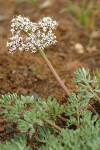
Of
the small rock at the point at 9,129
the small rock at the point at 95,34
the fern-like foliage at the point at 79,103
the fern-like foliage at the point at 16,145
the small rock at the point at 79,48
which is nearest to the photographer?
the fern-like foliage at the point at 16,145

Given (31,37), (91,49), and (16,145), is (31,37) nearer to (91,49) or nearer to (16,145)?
(16,145)

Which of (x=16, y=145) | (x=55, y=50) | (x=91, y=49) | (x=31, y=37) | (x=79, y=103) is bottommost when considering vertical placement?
(x=16, y=145)

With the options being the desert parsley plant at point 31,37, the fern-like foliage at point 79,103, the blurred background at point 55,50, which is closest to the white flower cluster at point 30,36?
the desert parsley plant at point 31,37

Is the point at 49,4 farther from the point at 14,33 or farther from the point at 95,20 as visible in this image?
the point at 14,33

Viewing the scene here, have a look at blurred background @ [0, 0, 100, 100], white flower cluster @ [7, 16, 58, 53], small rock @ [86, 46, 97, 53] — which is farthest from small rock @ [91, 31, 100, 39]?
white flower cluster @ [7, 16, 58, 53]

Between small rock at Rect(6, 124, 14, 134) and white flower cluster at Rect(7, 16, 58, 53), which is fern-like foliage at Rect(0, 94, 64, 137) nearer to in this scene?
small rock at Rect(6, 124, 14, 134)

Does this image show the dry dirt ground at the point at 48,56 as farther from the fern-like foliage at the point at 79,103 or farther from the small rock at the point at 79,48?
the fern-like foliage at the point at 79,103

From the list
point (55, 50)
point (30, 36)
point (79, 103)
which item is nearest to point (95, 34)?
point (55, 50)
